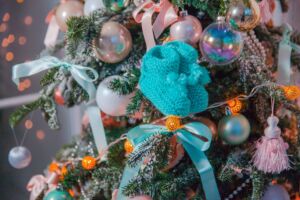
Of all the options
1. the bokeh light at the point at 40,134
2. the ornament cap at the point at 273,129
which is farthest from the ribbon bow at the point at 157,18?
the bokeh light at the point at 40,134

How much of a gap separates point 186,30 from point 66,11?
248mm

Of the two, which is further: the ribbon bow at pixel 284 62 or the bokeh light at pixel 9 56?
the bokeh light at pixel 9 56

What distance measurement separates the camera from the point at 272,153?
678mm

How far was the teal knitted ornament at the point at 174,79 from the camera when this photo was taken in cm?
59

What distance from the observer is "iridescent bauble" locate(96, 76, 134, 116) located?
0.71 m

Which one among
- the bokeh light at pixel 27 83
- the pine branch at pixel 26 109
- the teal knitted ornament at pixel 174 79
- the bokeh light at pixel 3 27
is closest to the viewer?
the teal knitted ornament at pixel 174 79

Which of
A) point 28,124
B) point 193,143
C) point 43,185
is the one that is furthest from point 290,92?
point 28,124

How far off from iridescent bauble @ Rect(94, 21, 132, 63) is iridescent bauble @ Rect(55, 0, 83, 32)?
122 mm

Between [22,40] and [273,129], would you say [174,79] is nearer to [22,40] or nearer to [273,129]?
[273,129]

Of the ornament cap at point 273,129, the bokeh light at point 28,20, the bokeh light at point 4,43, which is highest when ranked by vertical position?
the bokeh light at point 28,20

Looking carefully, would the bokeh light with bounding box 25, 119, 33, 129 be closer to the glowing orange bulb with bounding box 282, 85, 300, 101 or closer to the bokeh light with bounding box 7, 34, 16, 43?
the bokeh light with bounding box 7, 34, 16, 43

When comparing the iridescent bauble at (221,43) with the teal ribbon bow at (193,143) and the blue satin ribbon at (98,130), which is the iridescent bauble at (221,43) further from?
the blue satin ribbon at (98,130)

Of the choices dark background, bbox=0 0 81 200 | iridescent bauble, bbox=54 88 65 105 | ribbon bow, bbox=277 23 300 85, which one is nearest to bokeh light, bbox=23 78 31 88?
dark background, bbox=0 0 81 200

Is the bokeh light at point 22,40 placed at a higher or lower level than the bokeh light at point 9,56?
higher
